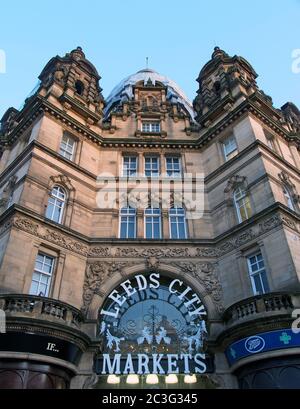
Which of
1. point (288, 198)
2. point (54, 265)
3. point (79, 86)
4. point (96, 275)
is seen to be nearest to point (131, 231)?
point (96, 275)

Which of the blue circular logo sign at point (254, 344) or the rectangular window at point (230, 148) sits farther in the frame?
the rectangular window at point (230, 148)

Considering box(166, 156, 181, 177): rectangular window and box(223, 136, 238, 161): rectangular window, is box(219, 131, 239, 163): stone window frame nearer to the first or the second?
box(223, 136, 238, 161): rectangular window

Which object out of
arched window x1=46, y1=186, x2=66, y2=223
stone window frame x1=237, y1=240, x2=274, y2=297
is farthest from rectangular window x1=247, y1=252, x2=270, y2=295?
arched window x1=46, y1=186, x2=66, y2=223

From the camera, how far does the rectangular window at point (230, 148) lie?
2006 cm

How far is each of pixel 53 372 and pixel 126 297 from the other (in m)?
4.76

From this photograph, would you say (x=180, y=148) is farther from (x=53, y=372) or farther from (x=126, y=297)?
(x=53, y=372)

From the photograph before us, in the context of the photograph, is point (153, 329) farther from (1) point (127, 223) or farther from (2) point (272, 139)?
(2) point (272, 139)

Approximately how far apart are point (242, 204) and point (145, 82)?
Answer: 21.8m

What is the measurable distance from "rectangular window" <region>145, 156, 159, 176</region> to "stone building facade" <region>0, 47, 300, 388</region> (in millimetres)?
65

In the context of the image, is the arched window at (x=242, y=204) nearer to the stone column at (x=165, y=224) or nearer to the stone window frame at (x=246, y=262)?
the stone window frame at (x=246, y=262)

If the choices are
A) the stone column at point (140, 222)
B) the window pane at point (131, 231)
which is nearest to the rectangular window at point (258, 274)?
the stone column at point (140, 222)

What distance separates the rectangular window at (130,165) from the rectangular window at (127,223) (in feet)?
9.53

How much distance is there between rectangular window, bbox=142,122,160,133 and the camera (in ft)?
79.8

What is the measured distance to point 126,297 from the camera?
1598cm
